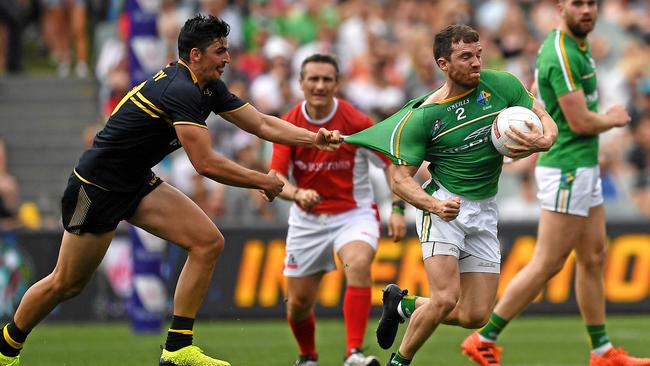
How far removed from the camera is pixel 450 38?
27.8 ft

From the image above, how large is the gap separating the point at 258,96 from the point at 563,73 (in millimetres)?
8756

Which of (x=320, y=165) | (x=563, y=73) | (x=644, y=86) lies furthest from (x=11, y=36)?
(x=563, y=73)

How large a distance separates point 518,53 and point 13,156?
27.6 ft

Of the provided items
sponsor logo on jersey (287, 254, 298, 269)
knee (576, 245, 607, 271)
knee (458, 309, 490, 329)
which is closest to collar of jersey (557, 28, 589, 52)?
knee (576, 245, 607, 271)

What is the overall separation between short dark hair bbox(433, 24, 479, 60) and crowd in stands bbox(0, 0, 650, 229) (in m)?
7.80

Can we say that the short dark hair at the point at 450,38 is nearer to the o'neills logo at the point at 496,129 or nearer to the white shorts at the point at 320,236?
the o'neills logo at the point at 496,129

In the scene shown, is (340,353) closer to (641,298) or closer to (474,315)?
(474,315)

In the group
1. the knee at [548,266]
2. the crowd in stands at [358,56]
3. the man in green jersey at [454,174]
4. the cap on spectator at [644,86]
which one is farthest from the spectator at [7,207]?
the cap on spectator at [644,86]

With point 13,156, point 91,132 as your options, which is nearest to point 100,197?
point 91,132

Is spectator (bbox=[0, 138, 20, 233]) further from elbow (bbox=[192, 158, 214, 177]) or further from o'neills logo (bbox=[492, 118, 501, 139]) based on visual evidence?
o'neills logo (bbox=[492, 118, 501, 139])

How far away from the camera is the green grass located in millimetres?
11484

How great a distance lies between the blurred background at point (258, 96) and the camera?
15.7m

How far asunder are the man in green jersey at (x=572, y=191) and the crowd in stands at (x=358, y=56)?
6301 mm

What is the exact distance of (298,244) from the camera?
415 inches
